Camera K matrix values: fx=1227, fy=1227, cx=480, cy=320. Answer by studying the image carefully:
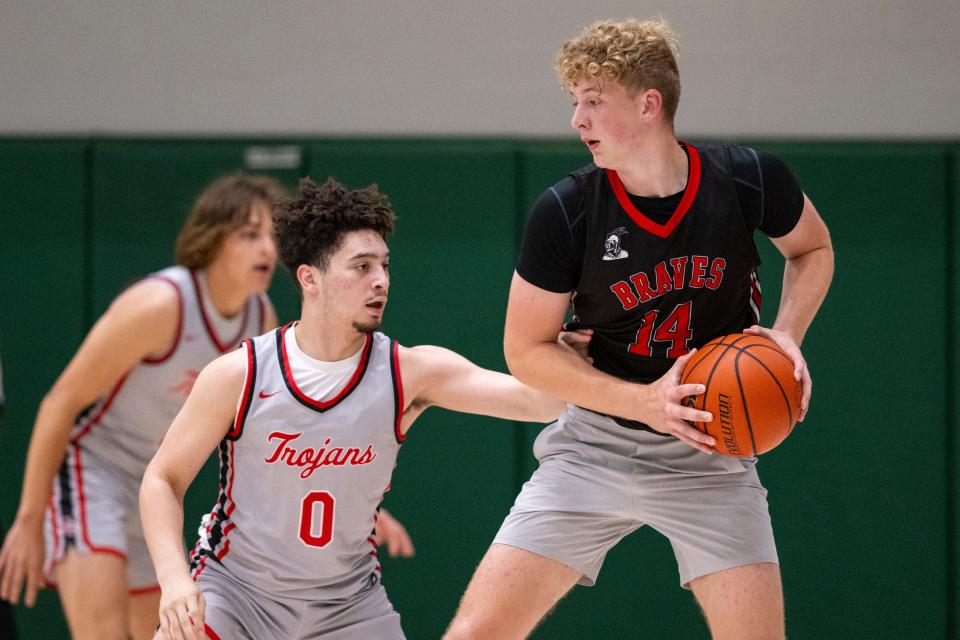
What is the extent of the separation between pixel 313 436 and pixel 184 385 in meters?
1.39

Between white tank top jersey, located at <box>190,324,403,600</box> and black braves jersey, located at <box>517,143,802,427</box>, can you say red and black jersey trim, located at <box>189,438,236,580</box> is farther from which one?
black braves jersey, located at <box>517,143,802,427</box>

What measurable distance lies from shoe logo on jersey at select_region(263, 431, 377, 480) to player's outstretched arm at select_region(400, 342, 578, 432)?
0.22 meters

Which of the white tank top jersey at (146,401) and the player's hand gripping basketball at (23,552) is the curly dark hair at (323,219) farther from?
the player's hand gripping basketball at (23,552)

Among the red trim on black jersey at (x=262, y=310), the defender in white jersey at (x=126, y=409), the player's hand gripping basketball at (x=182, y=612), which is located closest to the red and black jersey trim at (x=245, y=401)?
the player's hand gripping basketball at (x=182, y=612)

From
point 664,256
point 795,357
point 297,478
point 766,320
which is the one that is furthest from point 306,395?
point 766,320

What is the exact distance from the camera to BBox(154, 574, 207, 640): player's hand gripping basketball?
9.68 feet

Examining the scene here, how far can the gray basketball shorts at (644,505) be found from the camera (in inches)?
132

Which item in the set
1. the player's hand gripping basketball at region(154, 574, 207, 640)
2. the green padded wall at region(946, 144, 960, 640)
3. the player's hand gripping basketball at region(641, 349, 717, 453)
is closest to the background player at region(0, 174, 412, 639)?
the player's hand gripping basketball at region(154, 574, 207, 640)

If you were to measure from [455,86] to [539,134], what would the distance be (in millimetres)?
445

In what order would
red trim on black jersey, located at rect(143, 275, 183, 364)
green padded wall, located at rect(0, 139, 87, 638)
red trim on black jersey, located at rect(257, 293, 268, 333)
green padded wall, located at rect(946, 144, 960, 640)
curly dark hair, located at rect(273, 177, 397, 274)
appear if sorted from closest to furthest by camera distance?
curly dark hair, located at rect(273, 177, 397, 274), red trim on black jersey, located at rect(143, 275, 183, 364), red trim on black jersey, located at rect(257, 293, 268, 333), green padded wall, located at rect(0, 139, 87, 638), green padded wall, located at rect(946, 144, 960, 640)

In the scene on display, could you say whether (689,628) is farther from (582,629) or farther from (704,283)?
(704,283)

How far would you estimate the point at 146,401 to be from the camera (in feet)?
14.9

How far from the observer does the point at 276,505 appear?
3.37 m

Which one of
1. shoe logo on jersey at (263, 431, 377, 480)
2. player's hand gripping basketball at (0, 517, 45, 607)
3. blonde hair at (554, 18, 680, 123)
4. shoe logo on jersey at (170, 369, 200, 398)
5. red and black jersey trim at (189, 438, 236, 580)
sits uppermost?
blonde hair at (554, 18, 680, 123)
